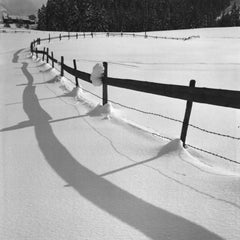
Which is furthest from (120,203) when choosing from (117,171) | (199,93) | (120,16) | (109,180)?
(120,16)

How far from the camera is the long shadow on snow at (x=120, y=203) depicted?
11.7 ft

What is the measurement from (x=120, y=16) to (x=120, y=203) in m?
147

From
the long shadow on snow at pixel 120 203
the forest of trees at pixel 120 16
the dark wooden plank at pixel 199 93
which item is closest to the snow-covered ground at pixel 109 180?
the long shadow on snow at pixel 120 203

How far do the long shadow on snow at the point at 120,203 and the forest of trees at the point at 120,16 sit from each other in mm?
116912

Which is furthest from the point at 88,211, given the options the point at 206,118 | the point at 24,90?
the point at 24,90

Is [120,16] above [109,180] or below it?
above

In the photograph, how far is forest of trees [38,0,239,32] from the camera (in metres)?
121

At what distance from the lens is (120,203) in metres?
4.24

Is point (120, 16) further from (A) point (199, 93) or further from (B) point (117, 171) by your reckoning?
(B) point (117, 171)

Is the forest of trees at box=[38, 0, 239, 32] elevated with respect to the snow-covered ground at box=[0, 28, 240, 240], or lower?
elevated

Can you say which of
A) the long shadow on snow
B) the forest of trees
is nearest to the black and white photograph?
the long shadow on snow

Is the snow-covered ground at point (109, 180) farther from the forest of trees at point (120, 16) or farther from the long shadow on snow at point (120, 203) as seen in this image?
the forest of trees at point (120, 16)

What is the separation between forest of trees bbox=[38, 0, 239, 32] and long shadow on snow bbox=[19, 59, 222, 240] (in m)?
117

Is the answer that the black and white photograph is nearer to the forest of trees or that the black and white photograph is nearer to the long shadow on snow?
the long shadow on snow
